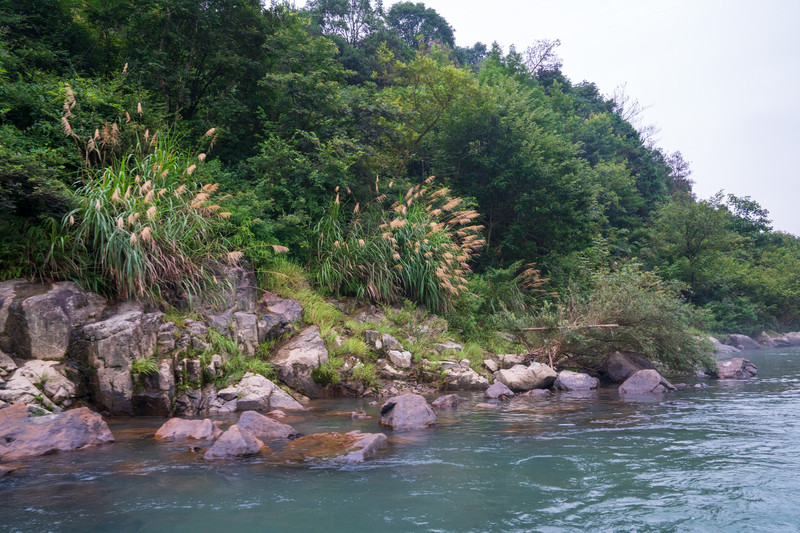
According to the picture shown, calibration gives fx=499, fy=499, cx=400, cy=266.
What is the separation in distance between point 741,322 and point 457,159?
24.8 metres

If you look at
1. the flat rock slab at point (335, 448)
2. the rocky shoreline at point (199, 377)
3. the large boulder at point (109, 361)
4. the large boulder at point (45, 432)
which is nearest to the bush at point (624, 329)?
the rocky shoreline at point (199, 377)

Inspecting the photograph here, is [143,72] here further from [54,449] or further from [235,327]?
[54,449]

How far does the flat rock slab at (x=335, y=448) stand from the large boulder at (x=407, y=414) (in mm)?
1076

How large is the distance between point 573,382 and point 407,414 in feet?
19.3

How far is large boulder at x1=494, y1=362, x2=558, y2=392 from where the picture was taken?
11.0m

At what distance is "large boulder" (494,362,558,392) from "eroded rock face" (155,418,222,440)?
6583mm

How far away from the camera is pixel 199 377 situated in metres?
8.27

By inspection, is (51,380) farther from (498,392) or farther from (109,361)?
(498,392)

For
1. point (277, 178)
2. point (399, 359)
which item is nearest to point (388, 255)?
point (399, 359)

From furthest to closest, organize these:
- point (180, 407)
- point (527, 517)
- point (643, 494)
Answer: point (180, 407) < point (643, 494) < point (527, 517)

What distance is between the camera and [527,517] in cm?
374

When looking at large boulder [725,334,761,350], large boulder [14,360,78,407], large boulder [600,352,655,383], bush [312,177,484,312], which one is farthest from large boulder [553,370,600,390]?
large boulder [725,334,761,350]

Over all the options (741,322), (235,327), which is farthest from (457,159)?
(741,322)

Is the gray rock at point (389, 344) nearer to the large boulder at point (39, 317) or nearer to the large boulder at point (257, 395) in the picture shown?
the large boulder at point (257, 395)
